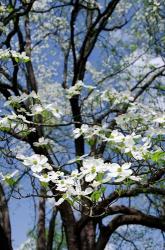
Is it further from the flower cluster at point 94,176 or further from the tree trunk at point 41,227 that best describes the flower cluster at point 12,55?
the tree trunk at point 41,227

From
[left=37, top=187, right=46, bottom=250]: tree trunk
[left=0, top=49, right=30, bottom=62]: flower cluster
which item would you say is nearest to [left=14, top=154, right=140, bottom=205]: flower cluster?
[left=0, top=49, right=30, bottom=62]: flower cluster

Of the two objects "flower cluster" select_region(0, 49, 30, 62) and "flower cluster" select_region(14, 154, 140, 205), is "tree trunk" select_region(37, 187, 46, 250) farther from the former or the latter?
"flower cluster" select_region(14, 154, 140, 205)

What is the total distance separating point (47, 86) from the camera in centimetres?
1416

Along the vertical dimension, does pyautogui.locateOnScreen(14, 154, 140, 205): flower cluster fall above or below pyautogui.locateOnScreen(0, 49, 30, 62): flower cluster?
below

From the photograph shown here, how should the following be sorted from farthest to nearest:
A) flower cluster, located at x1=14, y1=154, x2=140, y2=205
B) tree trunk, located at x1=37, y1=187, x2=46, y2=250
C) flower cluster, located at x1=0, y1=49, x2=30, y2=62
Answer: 1. tree trunk, located at x1=37, y1=187, x2=46, y2=250
2. flower cluster, located at x1=0, y1=49, x2=30, y2=62
3. flower cluster, located at x1=14, y1=154, x2=140, y2=205

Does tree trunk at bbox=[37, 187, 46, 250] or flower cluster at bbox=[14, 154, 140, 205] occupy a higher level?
tree trunk at bbox=[37, 187, 46, 250]

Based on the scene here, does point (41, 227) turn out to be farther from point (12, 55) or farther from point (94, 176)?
point (94, 176)

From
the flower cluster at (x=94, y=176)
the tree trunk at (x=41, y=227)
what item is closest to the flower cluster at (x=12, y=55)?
the flower cluster at (x=94, y=176)

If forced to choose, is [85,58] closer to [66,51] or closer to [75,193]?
[66,51]

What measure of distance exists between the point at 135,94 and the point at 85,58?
1332 millimetres

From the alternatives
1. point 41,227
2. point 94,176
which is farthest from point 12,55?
point 41,227

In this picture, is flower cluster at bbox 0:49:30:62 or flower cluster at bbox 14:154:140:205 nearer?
flower cluster at bbox 14:154:140:205

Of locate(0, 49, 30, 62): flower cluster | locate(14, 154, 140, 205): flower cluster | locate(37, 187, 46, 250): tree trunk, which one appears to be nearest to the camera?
locate(14, 154, 140, 205): flower cluster

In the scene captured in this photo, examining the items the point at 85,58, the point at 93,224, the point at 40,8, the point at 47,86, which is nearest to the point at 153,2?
the point at 85,58
